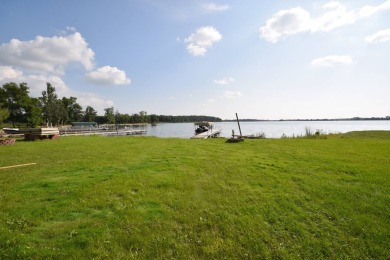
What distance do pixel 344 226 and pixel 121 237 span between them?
5167 millimetres

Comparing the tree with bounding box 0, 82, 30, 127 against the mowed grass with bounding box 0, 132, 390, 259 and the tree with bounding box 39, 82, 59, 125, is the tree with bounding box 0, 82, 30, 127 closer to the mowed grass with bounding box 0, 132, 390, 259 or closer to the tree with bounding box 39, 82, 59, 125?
the tree with bounding box 39, 82, 59, 125

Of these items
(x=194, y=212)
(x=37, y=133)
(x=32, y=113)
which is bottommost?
(x=194, y=212)

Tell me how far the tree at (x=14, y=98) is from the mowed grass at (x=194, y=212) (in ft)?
252

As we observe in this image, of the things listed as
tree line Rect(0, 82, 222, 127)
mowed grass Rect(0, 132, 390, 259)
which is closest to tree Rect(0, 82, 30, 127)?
tree line Rect(0, 82, 222, 127)

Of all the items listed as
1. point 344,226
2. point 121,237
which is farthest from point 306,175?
point 121,237

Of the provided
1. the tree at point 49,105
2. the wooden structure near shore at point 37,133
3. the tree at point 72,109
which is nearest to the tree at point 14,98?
Answer: the tree at point 49,105

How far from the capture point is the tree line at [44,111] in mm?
70875

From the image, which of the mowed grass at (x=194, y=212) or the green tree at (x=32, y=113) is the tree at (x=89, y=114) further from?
the mowed grass at (x=194, y=212)

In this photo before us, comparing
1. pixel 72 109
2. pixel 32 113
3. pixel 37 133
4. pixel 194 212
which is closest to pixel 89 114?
pixel 72 109

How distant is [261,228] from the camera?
5500mm

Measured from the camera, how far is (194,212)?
6.04 m

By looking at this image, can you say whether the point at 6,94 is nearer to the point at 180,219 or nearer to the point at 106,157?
the point at 106,157

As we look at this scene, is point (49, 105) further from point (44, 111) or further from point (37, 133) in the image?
point (37, 133)

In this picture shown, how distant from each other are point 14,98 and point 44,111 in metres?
26.3
